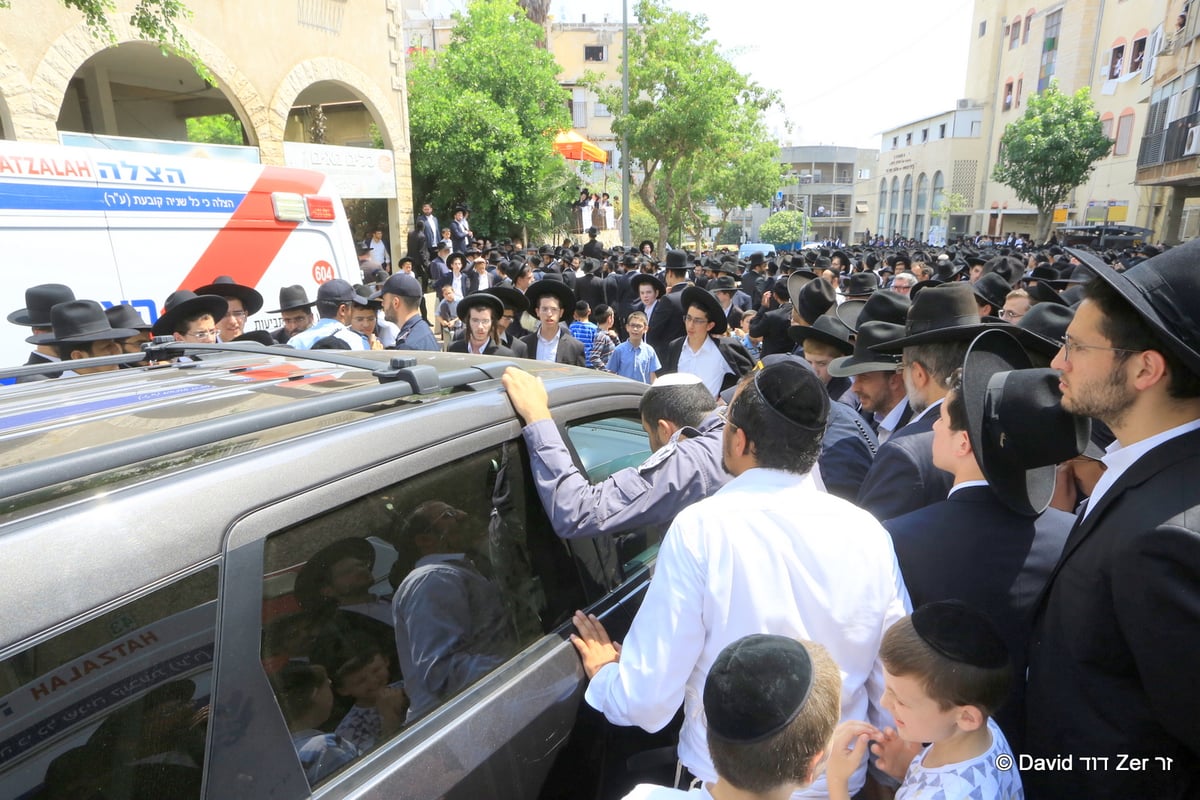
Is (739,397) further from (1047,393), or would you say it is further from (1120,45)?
(1120,45)

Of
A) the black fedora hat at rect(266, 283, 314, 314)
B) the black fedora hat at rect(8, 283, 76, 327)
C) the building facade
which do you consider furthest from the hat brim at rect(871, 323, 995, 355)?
the building facade

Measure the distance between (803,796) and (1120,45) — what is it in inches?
1785

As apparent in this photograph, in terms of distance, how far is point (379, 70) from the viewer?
15891 mm

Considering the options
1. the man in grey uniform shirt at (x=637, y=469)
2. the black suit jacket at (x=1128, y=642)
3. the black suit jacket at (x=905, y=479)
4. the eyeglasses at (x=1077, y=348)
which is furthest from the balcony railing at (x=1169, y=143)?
the black suit jacket at (x=1128, y=642)

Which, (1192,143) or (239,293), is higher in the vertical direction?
(1192,143)

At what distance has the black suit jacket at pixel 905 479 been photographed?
2330 mm

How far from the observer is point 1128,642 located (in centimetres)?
145

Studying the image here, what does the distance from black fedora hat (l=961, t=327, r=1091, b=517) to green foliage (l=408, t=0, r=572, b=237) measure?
1793cm

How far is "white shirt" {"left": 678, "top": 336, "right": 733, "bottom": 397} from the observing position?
5.57 meters

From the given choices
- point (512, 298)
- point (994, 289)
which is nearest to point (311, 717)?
point (512, 298)

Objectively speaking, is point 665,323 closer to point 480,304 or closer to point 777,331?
point 777,331

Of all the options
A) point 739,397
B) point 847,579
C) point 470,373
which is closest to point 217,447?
point 470,373

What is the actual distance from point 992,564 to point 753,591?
2.30 feet

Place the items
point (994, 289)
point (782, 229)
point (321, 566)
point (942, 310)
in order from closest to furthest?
1. point (321, 566)
2. point (942, 310)
3. point (994, 289)
4. point (782, 229)
